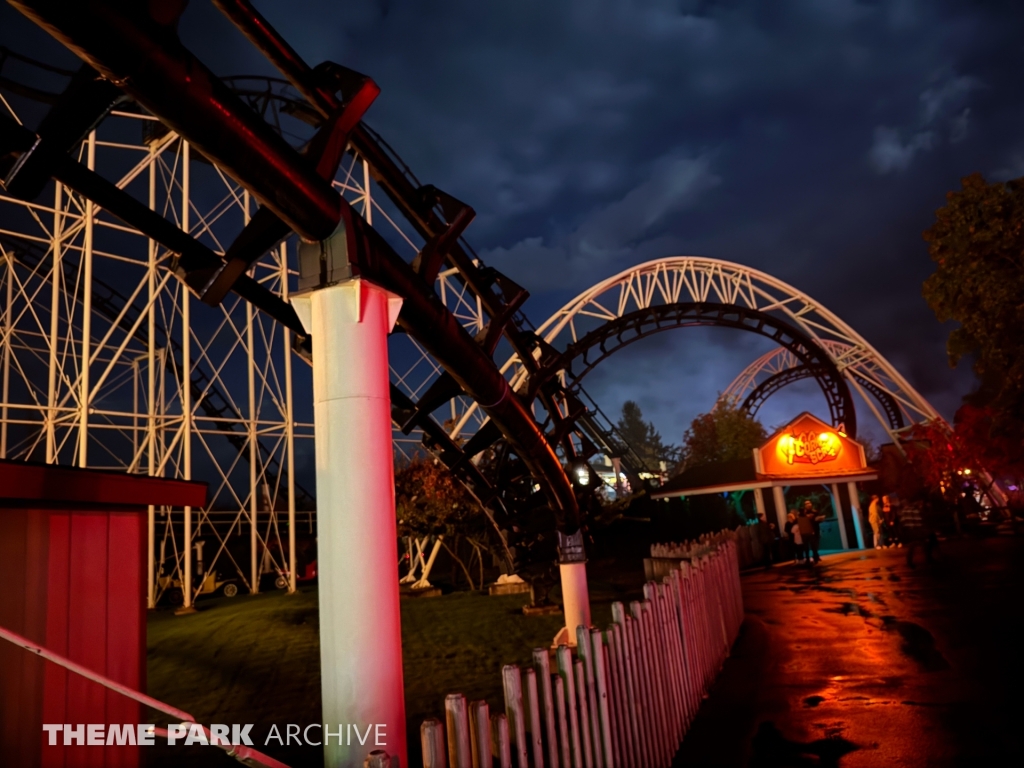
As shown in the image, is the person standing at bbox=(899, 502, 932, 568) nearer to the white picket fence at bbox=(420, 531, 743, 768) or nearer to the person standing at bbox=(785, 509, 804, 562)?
the person standing at bbox=(785, 509, 804, 562)

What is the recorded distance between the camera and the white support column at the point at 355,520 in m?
3.18

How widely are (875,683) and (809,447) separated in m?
19.5

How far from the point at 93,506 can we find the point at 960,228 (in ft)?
62.5

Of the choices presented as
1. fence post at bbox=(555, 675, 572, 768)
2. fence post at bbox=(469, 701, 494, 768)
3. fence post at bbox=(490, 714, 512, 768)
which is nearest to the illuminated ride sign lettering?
fence post at bbox=(555, 675, 572, 768)

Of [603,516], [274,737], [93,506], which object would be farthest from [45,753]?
[603,516]

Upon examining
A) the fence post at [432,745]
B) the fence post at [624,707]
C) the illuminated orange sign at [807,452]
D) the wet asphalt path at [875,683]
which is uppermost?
the illuminated orange sign at [807,452]

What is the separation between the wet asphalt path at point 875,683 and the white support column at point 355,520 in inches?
118

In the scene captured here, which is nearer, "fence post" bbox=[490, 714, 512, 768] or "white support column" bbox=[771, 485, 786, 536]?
"fence post" bbox=[490, 714, 512, 768]

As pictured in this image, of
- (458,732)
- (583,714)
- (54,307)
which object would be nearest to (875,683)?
(583,714)

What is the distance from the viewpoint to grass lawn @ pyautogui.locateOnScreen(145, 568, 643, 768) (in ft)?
21.3

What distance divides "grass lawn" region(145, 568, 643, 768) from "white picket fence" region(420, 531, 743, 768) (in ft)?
5.88

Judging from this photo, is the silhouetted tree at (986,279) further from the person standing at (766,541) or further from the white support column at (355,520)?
the white support column at (355,520)

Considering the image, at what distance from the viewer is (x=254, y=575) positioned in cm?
1811

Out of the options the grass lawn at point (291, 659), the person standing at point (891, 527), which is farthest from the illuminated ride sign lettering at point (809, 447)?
the grass lawn at point (291, 659)
